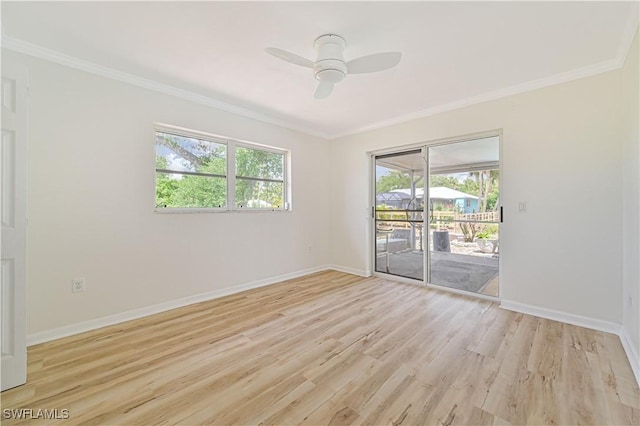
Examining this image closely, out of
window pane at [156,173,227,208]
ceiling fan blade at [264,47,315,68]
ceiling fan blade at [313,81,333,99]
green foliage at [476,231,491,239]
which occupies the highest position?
ceiling fan blade at [264,47,315,68]

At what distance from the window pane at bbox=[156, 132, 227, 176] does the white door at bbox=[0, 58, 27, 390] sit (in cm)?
129

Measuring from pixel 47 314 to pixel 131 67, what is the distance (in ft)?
7.86

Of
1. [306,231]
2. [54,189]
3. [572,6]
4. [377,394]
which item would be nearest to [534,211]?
[572,6]

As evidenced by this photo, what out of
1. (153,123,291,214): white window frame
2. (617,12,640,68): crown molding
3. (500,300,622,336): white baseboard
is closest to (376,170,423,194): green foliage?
(153,123,291,214): white window frame

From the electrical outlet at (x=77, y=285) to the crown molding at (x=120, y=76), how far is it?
197cm

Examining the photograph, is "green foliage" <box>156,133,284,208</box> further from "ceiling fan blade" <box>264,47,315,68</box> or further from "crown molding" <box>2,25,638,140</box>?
"ceiling fan blade" <box>264,47,315,68</box>

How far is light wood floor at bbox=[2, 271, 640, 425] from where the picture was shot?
4.93 ft

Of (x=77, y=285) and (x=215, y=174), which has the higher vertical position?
(x=215, y=174)

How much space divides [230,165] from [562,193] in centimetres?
387

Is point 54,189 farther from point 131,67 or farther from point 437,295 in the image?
point 437,295

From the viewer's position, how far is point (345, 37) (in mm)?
2100

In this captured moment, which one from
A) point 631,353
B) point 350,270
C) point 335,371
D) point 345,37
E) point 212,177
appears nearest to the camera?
point 335,371

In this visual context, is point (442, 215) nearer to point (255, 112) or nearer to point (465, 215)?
point (465, 215)

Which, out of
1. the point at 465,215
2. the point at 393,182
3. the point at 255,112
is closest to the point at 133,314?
the point at 255,112
